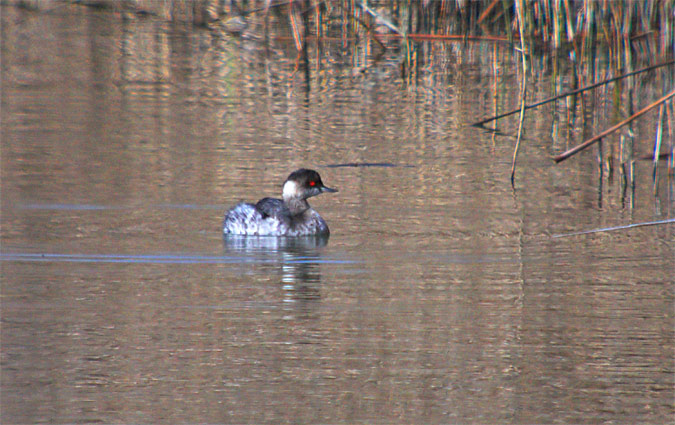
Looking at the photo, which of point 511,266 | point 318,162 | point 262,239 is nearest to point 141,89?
point 318,162

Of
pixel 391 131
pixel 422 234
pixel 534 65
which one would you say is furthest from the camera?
pixel 534 65

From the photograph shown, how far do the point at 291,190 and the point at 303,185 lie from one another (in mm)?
88

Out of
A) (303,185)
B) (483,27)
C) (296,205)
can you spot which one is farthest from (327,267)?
(483,27)

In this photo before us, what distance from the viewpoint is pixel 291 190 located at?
8.05 meters

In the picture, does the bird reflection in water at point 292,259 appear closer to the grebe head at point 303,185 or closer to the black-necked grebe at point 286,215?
the black-necked grebe at point 286,215

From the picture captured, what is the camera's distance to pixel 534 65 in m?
15.0

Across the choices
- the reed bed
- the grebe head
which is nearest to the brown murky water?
the grebe head

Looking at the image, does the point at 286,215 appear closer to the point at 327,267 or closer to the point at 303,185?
the point at 303,185

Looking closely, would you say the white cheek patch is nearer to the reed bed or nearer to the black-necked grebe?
the black-necked grebe

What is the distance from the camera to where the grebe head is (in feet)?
26.2

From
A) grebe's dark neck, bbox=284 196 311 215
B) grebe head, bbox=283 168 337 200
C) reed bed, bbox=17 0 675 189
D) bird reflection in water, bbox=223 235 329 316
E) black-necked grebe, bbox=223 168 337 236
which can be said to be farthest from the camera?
reed bed, bbox=17 0 675 189

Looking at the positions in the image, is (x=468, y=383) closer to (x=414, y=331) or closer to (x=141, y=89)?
(x=414, y=331)

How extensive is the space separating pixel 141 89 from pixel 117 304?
813 centimetres

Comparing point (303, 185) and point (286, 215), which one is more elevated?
point (303, 185)
